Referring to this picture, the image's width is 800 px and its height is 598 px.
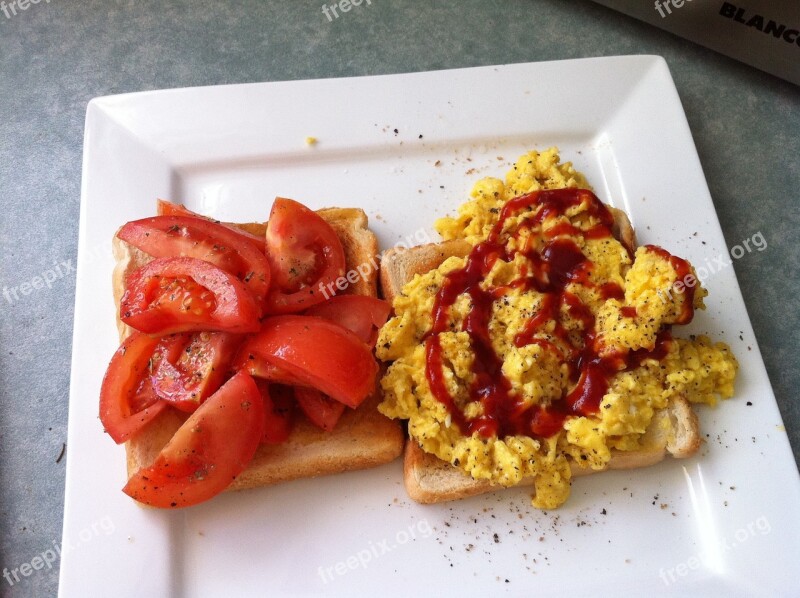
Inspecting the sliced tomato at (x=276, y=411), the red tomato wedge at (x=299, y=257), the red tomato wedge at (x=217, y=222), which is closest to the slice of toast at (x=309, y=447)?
the sliced tomato at (x=276, y=411)

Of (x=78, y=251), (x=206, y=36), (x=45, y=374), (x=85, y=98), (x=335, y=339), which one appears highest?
(x=206, y=36)

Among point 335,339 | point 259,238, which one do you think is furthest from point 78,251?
point 335,339

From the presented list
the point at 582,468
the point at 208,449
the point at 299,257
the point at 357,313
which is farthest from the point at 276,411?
the point at 582,468

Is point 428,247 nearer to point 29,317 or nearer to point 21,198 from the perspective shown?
point 29,317

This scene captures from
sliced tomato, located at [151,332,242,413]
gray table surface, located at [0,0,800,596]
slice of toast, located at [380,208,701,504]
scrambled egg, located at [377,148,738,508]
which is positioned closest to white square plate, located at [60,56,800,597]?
slice of toast, located at [380,208,701,504]

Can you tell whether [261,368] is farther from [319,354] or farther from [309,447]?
[309,447]

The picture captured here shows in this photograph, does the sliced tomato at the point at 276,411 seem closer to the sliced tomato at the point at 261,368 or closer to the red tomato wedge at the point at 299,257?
the sliced tomato at the point at 261,368
